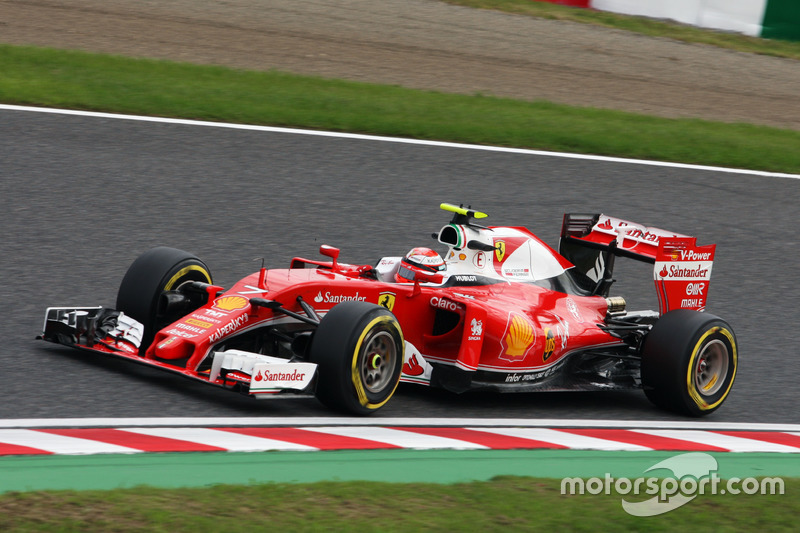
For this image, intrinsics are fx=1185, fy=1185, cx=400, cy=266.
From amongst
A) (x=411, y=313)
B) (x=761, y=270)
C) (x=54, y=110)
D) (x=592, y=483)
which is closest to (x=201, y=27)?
(x=54, y=110)

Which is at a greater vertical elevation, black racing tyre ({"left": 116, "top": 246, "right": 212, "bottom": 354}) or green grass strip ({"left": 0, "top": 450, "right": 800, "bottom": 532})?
black racing tyre ({"left": 116, "top": 246, "right": 212, "bottom": 354})

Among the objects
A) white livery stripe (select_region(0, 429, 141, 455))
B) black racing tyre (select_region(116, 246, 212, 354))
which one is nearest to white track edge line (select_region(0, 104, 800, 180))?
black racing tyre (select_region(116, 246, 212, 354))

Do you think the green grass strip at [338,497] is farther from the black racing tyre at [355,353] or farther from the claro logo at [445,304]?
the claro logo at [445,304]

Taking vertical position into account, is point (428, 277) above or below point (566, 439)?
above

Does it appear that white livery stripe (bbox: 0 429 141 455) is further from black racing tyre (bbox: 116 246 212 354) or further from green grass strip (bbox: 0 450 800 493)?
black racing tyre (bbox: 116 246 212 354)

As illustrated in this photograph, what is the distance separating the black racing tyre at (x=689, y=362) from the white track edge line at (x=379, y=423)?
0.17 meters

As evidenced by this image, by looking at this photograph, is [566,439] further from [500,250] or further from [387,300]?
A: [500,250]

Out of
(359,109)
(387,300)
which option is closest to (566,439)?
(387,300)

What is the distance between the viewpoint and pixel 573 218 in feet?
28.8

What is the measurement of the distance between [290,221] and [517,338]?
379 centimetres

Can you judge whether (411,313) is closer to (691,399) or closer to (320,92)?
(691,399)

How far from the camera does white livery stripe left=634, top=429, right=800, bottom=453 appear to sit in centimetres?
708

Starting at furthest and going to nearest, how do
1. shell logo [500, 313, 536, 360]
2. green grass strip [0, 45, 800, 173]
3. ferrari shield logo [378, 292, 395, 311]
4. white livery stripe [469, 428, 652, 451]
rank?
green grass strip [0, 45, 800, 173] → shell logo [500, 313, 536, 360] → ferrari shield logo [378, 292, 395, 311] → white livery stripe [469, 428, 652, 451]

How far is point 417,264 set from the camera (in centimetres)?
752
